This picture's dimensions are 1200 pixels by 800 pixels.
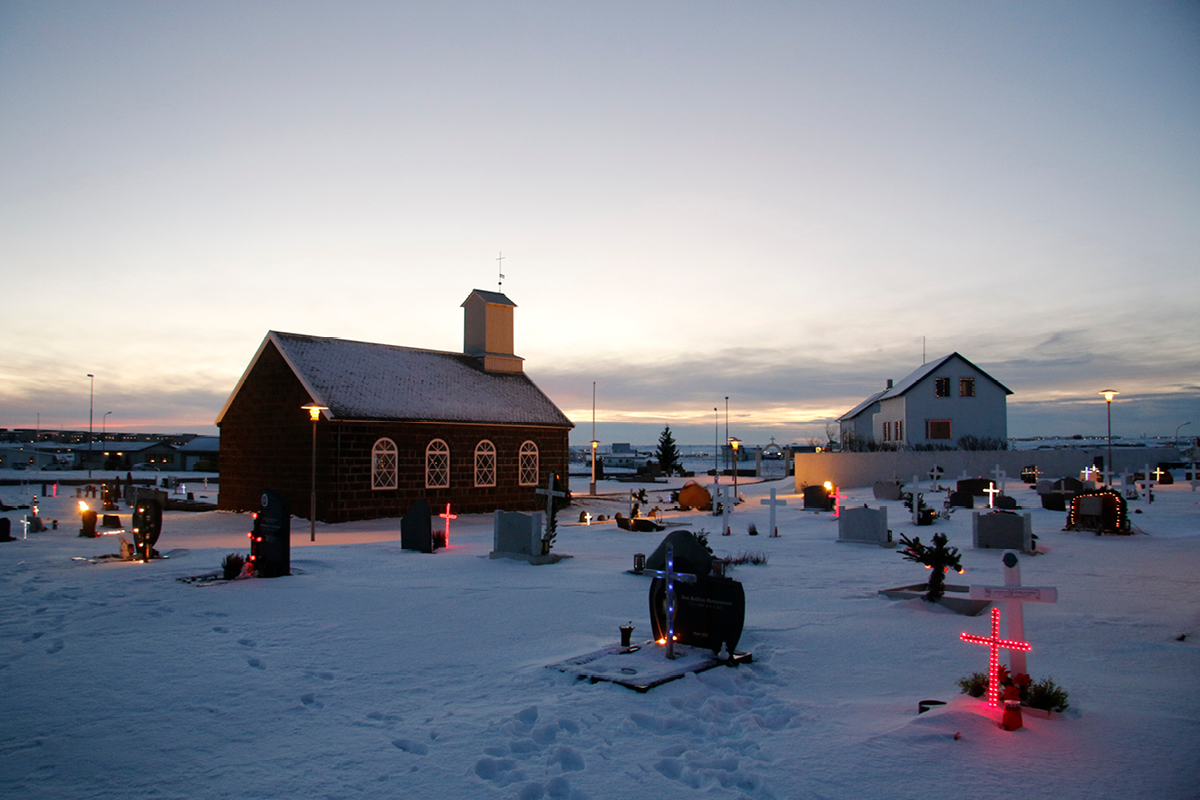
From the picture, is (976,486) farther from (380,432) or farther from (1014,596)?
(1014,596)

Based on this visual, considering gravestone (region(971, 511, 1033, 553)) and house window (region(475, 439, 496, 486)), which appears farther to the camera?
house window (region(475, 439, 496, 486))

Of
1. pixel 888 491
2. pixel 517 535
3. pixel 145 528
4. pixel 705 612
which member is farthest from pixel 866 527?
pixel 145 528

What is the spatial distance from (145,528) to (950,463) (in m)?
41.5

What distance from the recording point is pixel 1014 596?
5863mm

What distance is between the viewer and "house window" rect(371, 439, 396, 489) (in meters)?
25.3

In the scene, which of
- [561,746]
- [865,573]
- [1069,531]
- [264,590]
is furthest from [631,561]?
[1069,531]

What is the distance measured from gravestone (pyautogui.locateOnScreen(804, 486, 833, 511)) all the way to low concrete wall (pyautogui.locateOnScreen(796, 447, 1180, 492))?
48.0 feet

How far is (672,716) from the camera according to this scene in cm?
601

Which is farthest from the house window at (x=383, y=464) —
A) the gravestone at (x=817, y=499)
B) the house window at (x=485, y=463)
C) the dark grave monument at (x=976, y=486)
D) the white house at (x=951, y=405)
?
the white house at (x=951, y=405)

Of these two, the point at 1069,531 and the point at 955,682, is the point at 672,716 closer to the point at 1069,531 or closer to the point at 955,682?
the point at 955,682

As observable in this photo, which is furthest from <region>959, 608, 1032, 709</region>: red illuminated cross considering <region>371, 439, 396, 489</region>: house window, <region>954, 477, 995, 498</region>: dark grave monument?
<region>954, 477, 995, 498</region>: dark grave monument

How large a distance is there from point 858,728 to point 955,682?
5.90 ft

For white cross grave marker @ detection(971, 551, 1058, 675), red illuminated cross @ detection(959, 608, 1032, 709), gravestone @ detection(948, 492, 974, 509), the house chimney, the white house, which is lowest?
gravestone @ detection(948, 492, 974, 509)

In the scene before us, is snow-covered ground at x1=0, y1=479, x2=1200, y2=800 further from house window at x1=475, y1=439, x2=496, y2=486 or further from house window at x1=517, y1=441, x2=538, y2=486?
house window at x1=517, y1=441, x2=538, y2=486
